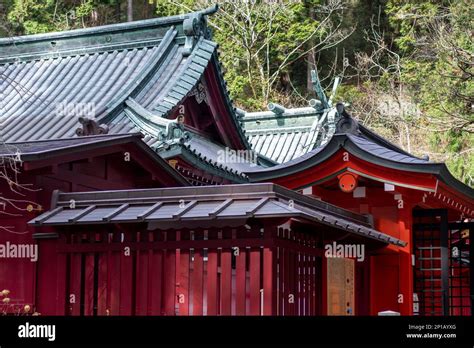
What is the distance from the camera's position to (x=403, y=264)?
13.5m

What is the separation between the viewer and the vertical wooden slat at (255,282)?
9.88m

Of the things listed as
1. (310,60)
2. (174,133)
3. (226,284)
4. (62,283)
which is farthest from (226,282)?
(310,60)

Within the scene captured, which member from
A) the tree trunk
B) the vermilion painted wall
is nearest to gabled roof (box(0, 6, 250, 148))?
the vermilion painted wall

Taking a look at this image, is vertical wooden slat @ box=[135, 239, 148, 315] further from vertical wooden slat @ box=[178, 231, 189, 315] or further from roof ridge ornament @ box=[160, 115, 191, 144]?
roof ridge ornament @ box=[160, 115, 191, 144]

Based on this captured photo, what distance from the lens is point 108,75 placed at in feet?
60.6

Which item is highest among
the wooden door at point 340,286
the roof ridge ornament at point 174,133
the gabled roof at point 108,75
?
the gabled roof at point 108,75

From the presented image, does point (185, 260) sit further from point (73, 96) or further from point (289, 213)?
point (73, 96)

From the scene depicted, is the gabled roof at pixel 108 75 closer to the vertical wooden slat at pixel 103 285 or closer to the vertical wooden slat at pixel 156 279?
the vertical wooden slat at pixel 103 285

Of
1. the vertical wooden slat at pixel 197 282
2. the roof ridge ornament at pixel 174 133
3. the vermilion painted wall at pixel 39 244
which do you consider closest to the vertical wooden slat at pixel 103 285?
the vermilion painted wall at pixel 39 244

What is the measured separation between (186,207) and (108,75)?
29.0 feet

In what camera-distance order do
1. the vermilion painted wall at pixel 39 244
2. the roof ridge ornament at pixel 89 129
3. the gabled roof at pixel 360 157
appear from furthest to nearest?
the roof ridge ornament at pixel 89 129, the gabled roof at pixel 360 157, the vermilion painted wall at pixel 39 244

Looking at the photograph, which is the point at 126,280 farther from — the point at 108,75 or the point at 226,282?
the point at 108,75

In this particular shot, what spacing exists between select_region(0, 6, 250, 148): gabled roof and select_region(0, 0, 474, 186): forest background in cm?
1243

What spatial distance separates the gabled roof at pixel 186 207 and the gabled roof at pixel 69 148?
2.07ft
